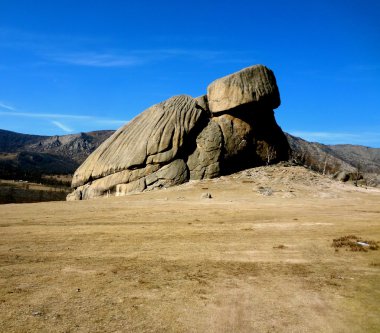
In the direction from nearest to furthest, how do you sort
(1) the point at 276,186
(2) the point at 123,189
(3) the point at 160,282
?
(3) the point at 160,282 → (1) the point at 276,186 → (2) the point at 123,189

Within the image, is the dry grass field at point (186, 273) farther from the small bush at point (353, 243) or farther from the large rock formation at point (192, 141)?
the large rock formation at point (192, 141)

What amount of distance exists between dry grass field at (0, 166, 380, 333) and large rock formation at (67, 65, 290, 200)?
19958 millimetres

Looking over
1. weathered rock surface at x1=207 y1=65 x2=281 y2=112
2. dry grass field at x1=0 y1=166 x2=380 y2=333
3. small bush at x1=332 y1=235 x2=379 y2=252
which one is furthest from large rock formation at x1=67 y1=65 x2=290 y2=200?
small bush at x1=332 y1=235 x2=379 y2=252

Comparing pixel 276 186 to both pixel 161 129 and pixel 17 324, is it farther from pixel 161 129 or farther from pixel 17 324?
pixel 17 324

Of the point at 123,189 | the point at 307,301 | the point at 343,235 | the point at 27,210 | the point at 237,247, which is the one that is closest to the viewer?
the point at 307,301

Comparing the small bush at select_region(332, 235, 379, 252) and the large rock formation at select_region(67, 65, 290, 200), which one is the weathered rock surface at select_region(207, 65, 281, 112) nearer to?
the large rock formation at select_region(67, 65, 290, 200)

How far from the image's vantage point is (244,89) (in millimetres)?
49094

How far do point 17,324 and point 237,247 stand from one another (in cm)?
1031

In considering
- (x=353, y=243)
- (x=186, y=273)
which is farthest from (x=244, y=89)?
(x=186, y=273)

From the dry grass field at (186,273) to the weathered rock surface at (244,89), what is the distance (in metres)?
24.8

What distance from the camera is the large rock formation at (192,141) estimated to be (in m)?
46.8

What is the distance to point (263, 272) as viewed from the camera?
12758 millimetres

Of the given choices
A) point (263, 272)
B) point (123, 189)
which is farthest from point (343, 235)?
point (123, 189)

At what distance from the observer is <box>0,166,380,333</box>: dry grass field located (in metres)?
8.62
